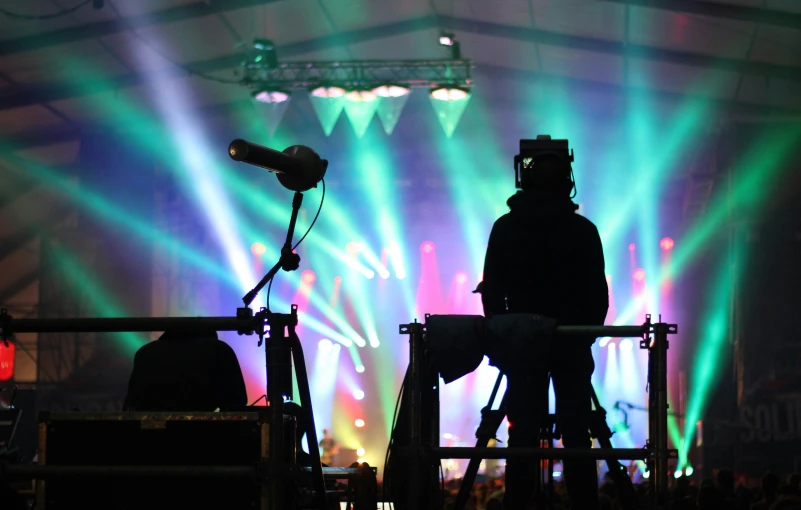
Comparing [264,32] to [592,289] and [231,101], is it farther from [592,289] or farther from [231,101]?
[592,289]

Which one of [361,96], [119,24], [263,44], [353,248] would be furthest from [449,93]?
[353,248]

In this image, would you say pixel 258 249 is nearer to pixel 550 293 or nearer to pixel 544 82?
pixel 544 82

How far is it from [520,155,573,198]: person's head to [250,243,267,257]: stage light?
16.1 metres

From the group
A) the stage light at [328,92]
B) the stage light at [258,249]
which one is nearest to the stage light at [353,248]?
the stage light at [258,249]

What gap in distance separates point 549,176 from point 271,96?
11140 millimetres

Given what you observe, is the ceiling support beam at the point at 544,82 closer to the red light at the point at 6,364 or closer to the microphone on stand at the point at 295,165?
the red light at the point at 6,364

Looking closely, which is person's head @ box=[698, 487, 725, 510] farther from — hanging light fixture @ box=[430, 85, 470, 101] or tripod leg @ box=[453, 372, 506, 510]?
hanging light fixture @ box=[430, 85, 470, 101]

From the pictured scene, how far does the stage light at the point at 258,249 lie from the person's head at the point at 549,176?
1610 centimetres

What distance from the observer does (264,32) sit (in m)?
15.5

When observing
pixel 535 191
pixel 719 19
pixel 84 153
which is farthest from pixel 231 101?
pixel 535 191

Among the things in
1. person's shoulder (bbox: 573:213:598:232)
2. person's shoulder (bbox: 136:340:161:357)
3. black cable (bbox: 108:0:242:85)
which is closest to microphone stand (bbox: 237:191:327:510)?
person's shoulder (bbox: 136:340:161:357)

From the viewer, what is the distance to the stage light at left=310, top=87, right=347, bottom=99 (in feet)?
48.4

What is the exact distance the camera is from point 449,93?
48.2ft

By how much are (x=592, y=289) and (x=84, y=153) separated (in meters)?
15.7
